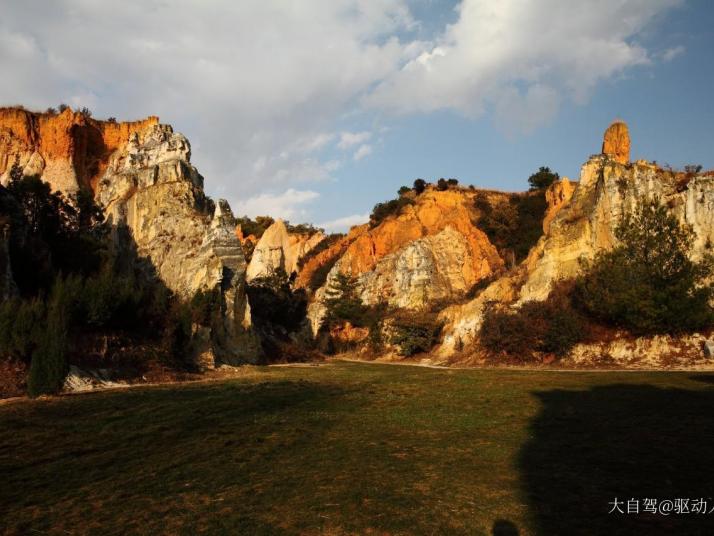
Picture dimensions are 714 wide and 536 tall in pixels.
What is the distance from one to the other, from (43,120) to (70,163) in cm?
552

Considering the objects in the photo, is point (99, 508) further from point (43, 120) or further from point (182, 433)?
point (43, 120)

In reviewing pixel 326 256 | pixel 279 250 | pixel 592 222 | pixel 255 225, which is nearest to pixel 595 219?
pixel 592 222

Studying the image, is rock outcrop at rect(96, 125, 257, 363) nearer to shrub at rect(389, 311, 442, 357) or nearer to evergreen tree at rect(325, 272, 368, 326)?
shrub at rect(389, 311, 442, 357)

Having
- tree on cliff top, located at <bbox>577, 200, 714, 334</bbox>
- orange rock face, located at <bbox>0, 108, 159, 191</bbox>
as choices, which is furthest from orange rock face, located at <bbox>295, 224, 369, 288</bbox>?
tree on cliff top, located at <bbox>577, 200, 714, 334</bbox>

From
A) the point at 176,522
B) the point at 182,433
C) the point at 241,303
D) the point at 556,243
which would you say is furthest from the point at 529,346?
the point at 176,522

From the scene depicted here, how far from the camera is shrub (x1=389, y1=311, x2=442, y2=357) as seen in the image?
134 feet

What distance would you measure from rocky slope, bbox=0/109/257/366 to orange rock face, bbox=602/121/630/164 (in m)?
31.2

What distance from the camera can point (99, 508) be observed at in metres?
6.16

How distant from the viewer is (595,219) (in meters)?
35.7

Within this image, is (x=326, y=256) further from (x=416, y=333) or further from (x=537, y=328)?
(x=537, y=328)

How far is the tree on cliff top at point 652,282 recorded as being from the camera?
24078 mm

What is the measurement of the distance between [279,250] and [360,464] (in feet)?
204

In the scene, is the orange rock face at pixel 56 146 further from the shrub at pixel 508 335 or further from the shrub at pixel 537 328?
the shrub at pixel 537 328

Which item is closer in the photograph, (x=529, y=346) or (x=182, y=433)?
(x=182, y=433)
